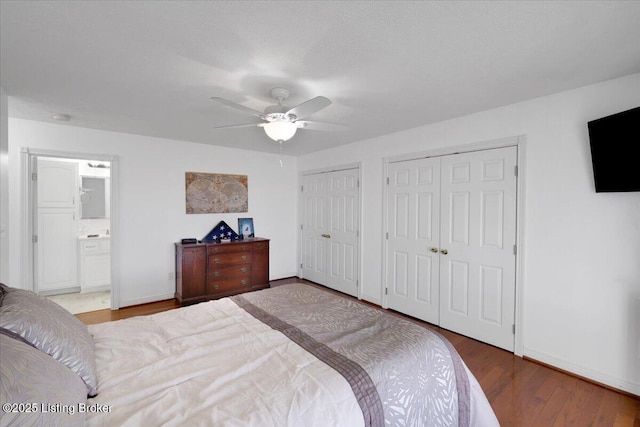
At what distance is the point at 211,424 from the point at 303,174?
4.47 metres

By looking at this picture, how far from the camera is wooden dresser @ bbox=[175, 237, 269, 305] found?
3.85 m

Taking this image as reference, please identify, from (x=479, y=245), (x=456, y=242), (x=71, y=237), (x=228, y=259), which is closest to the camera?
(x=479, y=245)

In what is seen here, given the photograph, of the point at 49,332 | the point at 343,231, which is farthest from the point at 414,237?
the point at 49,332

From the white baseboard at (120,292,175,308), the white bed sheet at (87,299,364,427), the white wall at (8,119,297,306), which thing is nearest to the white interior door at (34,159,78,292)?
the white wall at (8,119,297,306)

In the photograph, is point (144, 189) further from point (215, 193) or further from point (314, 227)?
point (314, 227)

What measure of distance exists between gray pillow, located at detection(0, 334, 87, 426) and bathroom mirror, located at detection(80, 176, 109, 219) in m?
4.62

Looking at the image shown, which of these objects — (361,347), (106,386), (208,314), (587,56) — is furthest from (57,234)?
(587,56)

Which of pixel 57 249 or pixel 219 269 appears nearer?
pixel 219 269

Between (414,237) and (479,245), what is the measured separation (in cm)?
74

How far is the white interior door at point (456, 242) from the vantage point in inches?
109

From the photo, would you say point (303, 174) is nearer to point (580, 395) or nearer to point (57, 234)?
point (57, 234)

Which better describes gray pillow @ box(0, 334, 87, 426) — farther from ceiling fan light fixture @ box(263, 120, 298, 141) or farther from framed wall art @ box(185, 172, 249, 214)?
framed wall art @ box(185, 172, 249, 214)

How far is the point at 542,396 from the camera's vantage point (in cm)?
211

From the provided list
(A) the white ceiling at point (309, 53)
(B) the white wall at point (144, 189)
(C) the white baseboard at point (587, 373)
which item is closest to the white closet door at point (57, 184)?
(B) the white wall at point (144, 189)
